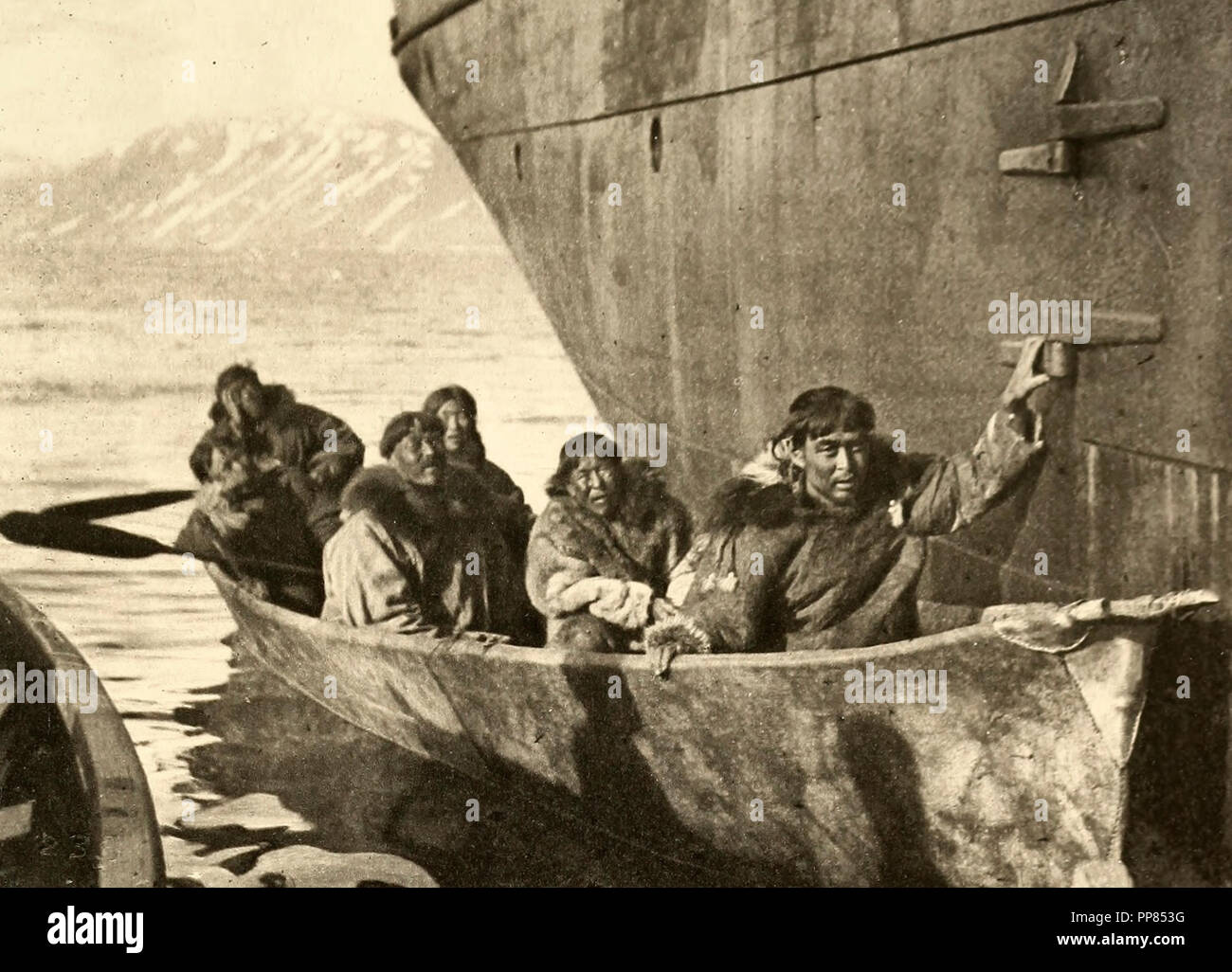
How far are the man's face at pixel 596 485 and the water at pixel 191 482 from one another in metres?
0.11

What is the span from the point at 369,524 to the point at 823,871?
5.59 feet

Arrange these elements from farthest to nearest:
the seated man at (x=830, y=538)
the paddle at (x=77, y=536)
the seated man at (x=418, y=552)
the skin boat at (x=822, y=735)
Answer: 1. the paddle at (x=77, y=536)
2. the seated man at (x=418, y=552)
3. the seated man at (x=830, y=538)
4. the skin boat at (x=822, y=735)

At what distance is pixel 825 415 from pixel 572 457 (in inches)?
30.2

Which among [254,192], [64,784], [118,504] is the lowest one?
[64,784]

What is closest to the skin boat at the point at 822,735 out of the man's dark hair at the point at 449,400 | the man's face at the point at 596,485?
the man's face at the point at 596,485

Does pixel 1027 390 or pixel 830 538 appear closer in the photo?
pixel 1027 390

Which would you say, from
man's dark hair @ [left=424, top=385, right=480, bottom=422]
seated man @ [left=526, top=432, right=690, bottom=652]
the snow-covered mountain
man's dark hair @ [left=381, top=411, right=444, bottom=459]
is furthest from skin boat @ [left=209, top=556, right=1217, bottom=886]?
A: the snow-covered mountain

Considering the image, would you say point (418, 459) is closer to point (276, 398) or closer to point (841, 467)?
point (276, 398)

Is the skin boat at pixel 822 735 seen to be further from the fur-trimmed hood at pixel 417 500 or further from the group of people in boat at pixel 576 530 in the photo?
the fur-trimmed hood at pixel 417 500

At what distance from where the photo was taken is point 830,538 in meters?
4.79

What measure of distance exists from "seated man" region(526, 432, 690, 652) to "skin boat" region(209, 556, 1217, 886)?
0.37ft

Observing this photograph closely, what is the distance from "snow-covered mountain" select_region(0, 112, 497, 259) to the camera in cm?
497

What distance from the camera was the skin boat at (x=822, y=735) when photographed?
4645 mm

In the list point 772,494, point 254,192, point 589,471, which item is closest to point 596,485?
point 589,471
